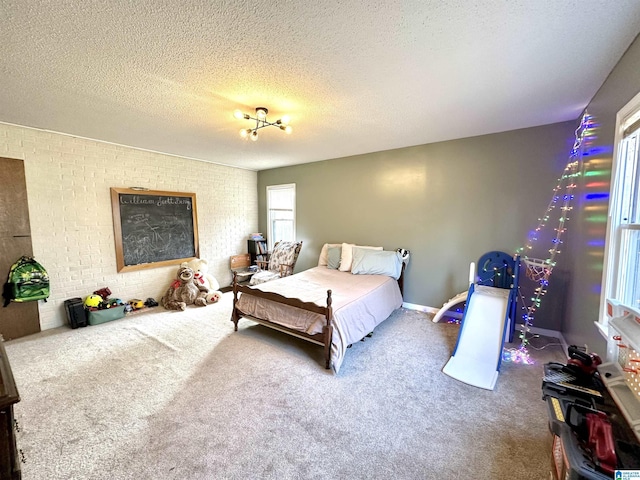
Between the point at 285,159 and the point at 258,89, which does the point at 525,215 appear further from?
the point at 285,159

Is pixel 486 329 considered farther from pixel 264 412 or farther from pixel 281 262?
pixel 281 262

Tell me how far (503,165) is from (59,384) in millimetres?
5163

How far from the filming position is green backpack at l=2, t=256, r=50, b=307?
291 centimetres

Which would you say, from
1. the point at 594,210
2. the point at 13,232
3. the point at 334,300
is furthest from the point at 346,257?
the point at 13,232

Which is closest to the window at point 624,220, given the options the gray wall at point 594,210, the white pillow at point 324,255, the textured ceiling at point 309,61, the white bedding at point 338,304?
the gray wall at point 594,210

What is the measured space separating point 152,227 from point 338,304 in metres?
3.37

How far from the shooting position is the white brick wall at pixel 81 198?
3.11 metres

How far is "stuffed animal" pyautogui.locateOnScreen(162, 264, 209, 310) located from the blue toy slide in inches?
145

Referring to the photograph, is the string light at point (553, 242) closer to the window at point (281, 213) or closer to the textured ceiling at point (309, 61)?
the textured ceiling at point (309, 61)

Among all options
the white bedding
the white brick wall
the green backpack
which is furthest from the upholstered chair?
the green backpack

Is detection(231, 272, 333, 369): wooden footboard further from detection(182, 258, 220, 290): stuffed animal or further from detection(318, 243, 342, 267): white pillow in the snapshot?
detection(318, 243, 342, 267): white pillow

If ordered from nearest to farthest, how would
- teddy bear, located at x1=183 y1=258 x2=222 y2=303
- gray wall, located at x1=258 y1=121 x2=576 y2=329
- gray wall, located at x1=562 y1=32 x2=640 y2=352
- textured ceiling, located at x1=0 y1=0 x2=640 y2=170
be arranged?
textured ceiling, located at x1=0 y1=0 x2=640 y2=170 < gray wall, located at x1=562 y1=32 x2=640 y2=352 < gray wall, located at x1=258 y1=121 x2=576 y2=329 < teddy bear, located at x1=183 y1=258 x2=222 y2=303

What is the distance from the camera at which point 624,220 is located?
5.60ft

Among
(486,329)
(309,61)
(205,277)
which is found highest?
(309,61)
